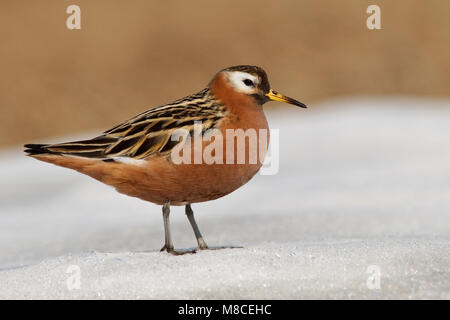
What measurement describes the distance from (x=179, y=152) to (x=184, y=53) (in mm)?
12625

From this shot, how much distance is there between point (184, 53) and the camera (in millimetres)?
17781

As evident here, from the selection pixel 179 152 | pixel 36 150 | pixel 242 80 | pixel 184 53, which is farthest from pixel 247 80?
pixel 184 53

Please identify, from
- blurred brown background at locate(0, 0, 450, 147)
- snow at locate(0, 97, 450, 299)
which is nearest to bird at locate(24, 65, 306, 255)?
snow at locate(0, 97, 450, 299)

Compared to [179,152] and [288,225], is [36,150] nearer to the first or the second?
[179,152]

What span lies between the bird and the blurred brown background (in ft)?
35.7

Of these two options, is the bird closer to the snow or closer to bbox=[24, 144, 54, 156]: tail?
bbox=[24, 144, 54, 156]: tail

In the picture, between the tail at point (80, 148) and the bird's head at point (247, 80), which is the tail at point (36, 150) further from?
the bird's head at point (247, 80)

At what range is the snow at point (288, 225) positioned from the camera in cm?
474

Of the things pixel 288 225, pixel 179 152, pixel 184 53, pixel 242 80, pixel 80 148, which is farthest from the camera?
pixel 184 53

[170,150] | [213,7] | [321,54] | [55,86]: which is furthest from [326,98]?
[170,150]

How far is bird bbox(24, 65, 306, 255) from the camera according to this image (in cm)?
537

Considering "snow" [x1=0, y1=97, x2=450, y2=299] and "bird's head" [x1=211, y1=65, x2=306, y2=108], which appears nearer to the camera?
"snow" [x1=0, y1=97, x2=450, y2=299]

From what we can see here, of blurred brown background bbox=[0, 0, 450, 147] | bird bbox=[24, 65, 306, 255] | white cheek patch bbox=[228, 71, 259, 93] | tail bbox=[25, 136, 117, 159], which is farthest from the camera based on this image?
blurred brown background bbox=[0, 0, 450, 147]

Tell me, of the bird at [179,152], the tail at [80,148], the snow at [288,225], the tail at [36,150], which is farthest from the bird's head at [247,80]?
the tail at [36,150]
